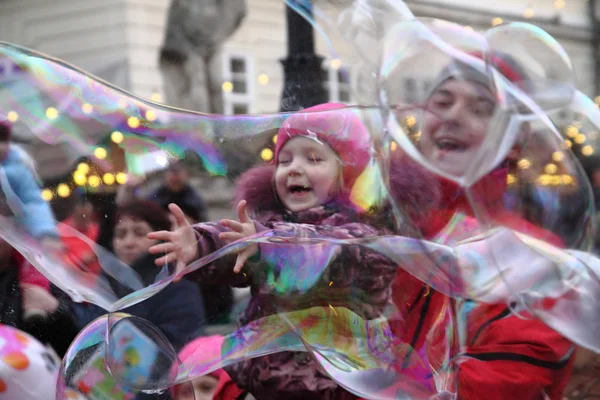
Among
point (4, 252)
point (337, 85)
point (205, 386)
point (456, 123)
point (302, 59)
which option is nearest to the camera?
point (456, 123)

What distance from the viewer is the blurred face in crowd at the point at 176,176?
2176mm

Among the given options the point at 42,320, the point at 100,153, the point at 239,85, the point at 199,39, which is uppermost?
the point at 199,39

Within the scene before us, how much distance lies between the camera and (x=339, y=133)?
7.00 feet

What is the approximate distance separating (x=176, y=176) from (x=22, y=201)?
381 mm

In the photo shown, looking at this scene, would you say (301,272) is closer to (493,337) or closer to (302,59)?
(493,337)

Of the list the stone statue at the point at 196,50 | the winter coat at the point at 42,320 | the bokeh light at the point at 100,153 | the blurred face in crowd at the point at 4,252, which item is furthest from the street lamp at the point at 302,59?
the bokeh light at the point at 100,153

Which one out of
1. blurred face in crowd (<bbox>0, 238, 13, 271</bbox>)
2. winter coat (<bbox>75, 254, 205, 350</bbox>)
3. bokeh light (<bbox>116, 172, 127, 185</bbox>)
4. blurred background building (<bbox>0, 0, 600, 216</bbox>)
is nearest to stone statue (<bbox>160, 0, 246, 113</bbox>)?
blurred background building (<bbox>0, 0, 600, 216</bbox>)

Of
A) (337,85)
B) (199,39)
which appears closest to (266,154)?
(337,85)

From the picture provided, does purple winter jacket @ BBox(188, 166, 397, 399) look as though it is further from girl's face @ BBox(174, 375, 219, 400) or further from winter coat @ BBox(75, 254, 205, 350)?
girl's face @ BBox(174, 375, 219, 400)

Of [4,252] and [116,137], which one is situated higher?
[116,137]

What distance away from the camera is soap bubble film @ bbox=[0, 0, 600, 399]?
6.57 ft

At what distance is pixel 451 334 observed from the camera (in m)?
2.08

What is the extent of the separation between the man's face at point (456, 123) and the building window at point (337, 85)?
524 cm

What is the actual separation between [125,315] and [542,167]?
962 mm
